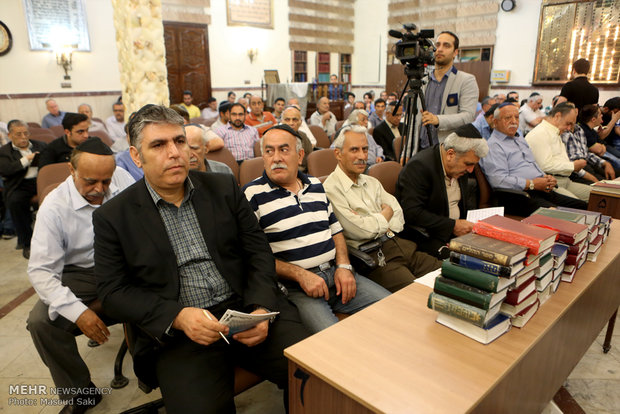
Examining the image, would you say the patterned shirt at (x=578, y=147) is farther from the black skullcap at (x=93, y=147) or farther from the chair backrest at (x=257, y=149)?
the black skullcap at (x=93, y=147)

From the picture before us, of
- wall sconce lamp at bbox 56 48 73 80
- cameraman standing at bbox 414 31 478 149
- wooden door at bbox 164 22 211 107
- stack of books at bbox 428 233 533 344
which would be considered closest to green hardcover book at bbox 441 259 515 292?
stack of books at bbox 428 233 533 344

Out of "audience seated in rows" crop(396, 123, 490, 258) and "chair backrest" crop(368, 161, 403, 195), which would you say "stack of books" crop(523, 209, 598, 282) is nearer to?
"audience seated in rows" crop(396, 123, 490, 258)

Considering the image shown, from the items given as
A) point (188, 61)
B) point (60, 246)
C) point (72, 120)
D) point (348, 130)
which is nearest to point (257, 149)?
point (72, 120)

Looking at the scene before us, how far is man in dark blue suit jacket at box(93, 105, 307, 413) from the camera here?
131 centimetres

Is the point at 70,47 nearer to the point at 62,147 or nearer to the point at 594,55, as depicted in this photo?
the point at 62,147

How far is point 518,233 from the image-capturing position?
4.16ft

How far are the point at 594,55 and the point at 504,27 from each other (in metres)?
2.06

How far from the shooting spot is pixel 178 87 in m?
9.27

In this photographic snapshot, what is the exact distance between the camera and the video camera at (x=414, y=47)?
2838 mm

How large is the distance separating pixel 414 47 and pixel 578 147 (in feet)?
7.37

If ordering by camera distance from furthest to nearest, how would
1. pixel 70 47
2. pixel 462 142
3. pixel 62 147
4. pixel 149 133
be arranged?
pixel 70 47, pixel 62 147, pixel 462 142, pixel 149 133

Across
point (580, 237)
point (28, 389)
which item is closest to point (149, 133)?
point (28, 389)

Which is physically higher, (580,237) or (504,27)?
(504,27)

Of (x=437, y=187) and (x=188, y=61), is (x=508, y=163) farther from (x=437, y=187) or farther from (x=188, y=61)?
(x=188, y=61)
